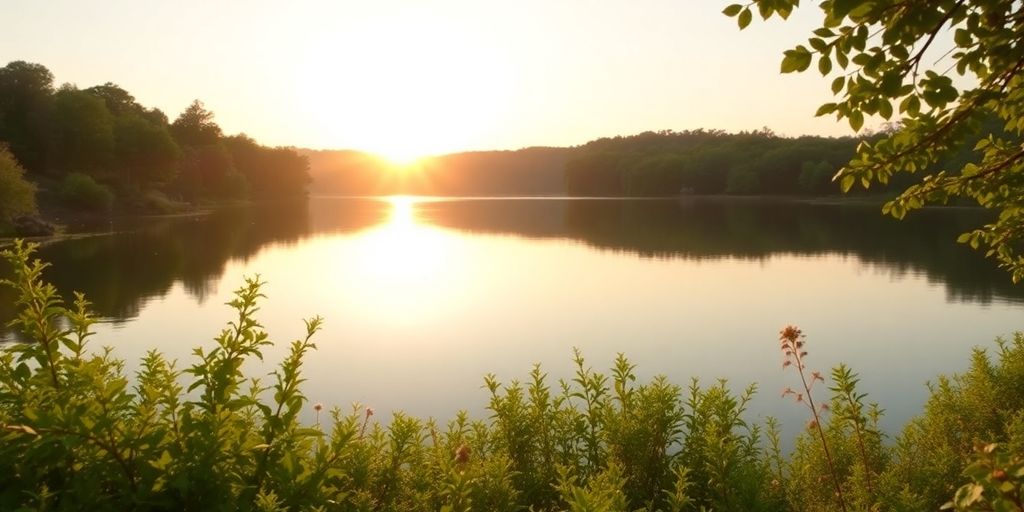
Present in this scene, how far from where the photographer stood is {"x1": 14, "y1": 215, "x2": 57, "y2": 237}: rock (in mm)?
46656

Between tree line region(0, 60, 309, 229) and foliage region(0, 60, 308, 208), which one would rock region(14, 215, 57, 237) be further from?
foliage region(0, 60, 308, 208)

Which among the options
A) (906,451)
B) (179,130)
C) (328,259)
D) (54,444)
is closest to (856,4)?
(54,444)

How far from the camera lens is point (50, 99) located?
8138 cm

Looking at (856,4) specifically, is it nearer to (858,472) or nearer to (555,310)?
(858,472)

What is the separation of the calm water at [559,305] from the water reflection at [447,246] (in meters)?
0.22

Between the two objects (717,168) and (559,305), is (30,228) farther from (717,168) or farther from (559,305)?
(717,168)

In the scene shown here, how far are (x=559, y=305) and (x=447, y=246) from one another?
82.0 ft

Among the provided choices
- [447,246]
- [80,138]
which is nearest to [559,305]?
[447,246]

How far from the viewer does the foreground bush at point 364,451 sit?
3.66 m

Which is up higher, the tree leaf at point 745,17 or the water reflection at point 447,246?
the tree leaf at point 745,17

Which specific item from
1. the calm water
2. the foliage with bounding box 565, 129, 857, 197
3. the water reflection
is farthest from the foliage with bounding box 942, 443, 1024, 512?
the foliage with bounding box 565, 129, 857, 197

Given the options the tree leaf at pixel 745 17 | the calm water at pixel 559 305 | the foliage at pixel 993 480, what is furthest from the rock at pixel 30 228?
the foliage at pixel 993 480

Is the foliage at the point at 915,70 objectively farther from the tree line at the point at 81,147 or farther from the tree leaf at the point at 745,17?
the tree line at the point at 81,147

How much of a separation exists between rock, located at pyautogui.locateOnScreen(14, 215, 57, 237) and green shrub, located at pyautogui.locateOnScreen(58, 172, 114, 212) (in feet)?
61.1
